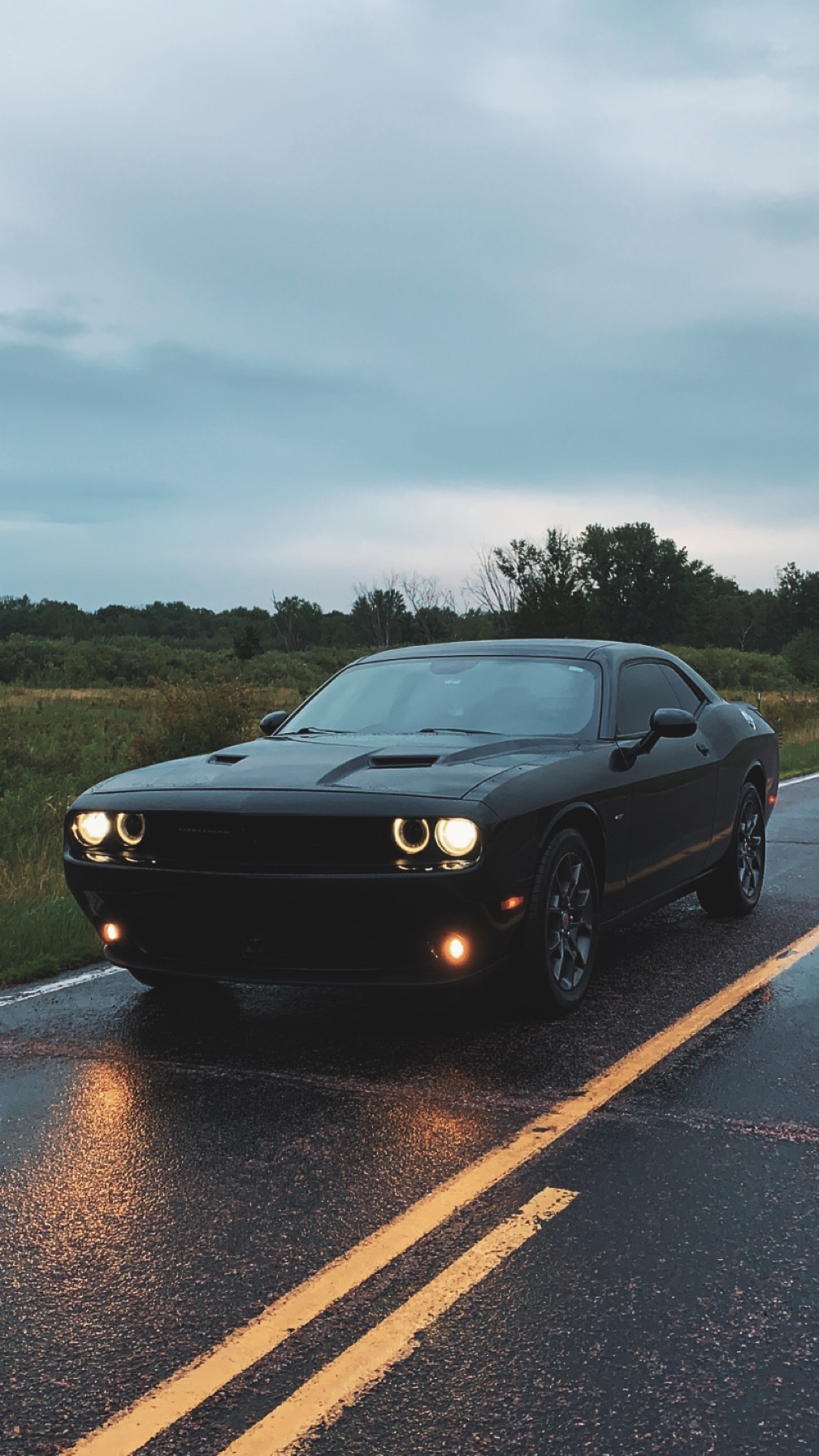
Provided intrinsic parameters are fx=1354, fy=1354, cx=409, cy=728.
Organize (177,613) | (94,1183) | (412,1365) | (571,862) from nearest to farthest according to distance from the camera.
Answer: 1. (412,1365)
2. (94,1183)
3. (571,862)
4. (177,613)

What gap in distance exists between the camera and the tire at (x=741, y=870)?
24.6ft

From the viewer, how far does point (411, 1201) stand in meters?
3.59

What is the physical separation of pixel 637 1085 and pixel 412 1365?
78.4 inches

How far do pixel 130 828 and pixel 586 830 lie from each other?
6.07 ft

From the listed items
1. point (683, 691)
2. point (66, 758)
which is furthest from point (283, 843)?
point (66, 758)

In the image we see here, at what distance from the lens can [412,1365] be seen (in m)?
2.72

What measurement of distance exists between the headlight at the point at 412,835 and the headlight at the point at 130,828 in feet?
3.41

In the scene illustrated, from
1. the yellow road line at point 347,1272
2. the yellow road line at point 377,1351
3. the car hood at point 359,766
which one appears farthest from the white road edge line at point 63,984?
the yellow road line at point 377,1351

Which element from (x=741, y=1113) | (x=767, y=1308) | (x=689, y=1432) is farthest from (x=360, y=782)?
(x=689, y=1432)

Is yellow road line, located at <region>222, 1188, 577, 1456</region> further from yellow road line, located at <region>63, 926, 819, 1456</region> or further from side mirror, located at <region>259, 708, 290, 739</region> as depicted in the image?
side mirror, located at <region>259, 708, 290, 739</region>

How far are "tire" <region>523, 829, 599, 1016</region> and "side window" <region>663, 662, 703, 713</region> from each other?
2.02 metres

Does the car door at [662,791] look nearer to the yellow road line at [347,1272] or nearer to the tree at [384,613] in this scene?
the yellow road line at [347,1272]

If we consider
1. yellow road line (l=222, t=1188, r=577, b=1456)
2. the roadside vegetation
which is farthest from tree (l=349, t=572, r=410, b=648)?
yellow road line (l=222, t=1188, r=577, b=1456)

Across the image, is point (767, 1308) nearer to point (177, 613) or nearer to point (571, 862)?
point (571, 862)
